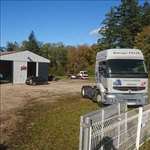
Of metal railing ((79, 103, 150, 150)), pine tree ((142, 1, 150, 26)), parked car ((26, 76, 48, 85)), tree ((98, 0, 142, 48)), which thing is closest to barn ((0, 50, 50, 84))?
parked car ((26, 76, 48, 85))

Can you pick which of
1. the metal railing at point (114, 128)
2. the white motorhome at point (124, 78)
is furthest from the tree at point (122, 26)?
the metal railing at point (114, 128)

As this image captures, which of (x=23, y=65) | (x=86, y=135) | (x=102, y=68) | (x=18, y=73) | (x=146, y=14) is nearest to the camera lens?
(x=86, y=135)

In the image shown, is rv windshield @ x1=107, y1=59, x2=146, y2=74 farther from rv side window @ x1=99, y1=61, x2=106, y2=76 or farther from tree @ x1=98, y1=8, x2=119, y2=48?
tree @ x1=98, y1=8, x2=119, y2=48

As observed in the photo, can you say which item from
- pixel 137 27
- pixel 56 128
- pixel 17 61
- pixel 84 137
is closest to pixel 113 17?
pixel 137 27

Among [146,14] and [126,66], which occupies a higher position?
[146,14]

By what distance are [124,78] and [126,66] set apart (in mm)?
892

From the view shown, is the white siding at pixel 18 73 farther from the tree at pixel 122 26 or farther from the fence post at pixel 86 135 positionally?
Result: the fence post at pixel 86 135

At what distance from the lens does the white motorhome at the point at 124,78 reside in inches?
715

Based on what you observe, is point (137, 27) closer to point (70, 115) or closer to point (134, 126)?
point (70, 115)

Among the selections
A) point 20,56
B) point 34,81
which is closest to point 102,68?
point 34,81

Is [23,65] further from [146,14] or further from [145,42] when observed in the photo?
[146,14]

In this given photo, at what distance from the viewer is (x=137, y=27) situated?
76.7 m

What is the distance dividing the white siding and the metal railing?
135 feet

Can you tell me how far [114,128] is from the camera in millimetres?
7461
